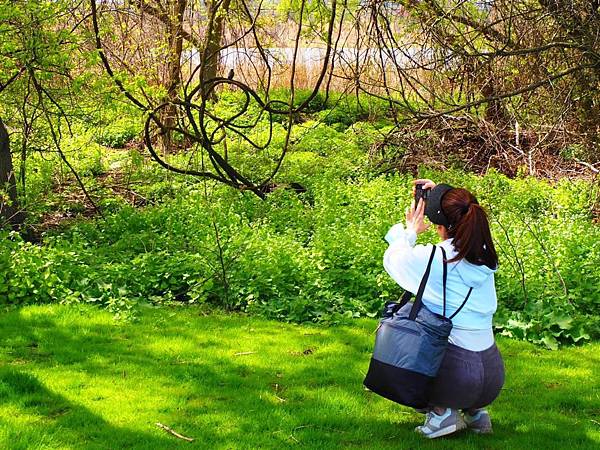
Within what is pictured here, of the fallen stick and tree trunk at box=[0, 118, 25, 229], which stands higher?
tree trunk at box=[0, 118, 25, 229]

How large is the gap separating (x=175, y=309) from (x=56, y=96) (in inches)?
128

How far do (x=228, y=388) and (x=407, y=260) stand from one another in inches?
70.5

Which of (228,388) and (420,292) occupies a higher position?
(420,292)

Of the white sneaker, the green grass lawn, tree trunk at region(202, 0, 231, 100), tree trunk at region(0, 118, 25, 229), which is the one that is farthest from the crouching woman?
tree trunk at region(0, 118, 25, 229)

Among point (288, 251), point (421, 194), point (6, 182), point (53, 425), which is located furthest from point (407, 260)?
point (6, 182)

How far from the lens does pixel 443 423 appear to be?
14.2 feet

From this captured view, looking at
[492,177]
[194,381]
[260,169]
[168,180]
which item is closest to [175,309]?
[194,381]

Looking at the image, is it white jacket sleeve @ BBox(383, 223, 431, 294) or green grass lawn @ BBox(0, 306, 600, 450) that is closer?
white jacket sleeve @ BBox(383, 223, 431, 294)

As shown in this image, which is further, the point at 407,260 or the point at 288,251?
the point at 288,251

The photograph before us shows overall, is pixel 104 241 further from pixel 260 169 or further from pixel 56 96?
pixel 260 169

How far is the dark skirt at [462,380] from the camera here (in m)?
4.16

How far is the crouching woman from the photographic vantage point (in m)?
4.13

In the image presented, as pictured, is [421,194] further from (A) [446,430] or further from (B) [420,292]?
(A) [446,430]

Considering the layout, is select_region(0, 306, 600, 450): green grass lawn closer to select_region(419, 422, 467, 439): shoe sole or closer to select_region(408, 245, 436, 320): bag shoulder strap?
select_region(419, 422, 467, 439): shoe sole
